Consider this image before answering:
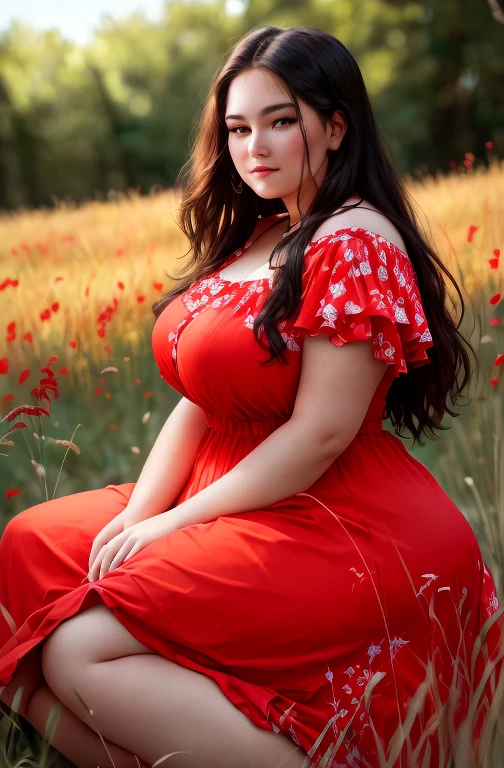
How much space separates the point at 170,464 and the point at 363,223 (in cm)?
68

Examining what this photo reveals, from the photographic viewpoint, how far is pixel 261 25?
189cm

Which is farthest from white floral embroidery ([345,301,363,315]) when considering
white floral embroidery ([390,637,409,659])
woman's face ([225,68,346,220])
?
white floral embroidery ([390,637,409,659])

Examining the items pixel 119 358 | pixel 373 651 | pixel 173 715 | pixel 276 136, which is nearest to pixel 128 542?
pixel 173 715

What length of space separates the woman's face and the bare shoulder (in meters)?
0.15

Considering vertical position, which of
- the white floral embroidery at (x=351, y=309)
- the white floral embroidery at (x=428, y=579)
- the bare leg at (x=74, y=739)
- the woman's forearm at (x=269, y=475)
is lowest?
the bare leg at (x=74, y=739)

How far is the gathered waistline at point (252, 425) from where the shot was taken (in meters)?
1.76

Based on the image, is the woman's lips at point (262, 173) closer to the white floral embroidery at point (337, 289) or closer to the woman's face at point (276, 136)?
the woman's face at point (276, 136)

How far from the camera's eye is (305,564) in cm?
155

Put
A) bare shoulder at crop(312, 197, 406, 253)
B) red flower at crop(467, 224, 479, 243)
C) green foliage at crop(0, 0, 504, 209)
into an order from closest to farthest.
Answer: bare shoulder at crop(312, 197, 406, 253) → red flower at crop(467, 224, 479, 243) → green foliage at crop(0, 0, 504, 209)

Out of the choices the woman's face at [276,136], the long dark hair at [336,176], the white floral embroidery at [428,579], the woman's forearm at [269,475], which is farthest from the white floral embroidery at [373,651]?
the woman's face at [276,136]

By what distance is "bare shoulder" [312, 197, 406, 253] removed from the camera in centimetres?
168

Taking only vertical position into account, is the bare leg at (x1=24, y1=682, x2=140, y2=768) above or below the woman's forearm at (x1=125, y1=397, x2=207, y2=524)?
below

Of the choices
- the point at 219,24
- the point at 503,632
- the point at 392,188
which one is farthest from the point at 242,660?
the point at 219,24

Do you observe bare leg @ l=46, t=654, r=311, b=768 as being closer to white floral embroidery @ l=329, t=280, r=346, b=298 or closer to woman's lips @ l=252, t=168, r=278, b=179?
white floral embroidery @ l=329, t=280, r=346, b=298
